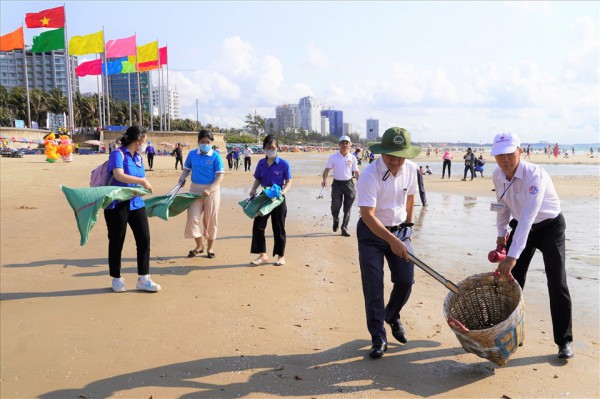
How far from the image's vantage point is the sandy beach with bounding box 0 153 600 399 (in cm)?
356

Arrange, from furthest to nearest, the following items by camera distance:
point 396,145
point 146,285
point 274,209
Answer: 1. point 274,209
2. point 146,285
3. point 396,145

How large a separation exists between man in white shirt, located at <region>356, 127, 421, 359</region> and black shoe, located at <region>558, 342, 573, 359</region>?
1.35 meters

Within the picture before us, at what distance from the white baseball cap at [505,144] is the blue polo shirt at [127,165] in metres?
3.80

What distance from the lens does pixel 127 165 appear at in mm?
5496

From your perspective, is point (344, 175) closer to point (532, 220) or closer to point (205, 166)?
point (205, 166)

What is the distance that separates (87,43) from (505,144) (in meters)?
42.8

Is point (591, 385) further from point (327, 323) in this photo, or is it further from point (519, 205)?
point (327, 323)

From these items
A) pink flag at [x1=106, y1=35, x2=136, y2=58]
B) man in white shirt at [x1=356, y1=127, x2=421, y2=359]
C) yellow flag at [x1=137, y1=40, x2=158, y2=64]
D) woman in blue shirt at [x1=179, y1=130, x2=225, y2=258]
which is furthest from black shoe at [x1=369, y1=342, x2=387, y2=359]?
yellow flag at [x1=137, y1=40, x2=158, y2=64]

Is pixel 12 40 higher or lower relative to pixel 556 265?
higher

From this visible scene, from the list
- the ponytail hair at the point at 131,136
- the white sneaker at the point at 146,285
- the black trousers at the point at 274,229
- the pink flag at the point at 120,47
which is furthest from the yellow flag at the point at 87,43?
the white sneaker at the point at 146,285

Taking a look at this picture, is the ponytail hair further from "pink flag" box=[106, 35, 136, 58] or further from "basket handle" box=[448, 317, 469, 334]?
"pink flag" box=[106, 35, 136, 58]

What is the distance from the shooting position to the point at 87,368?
12.5 ft

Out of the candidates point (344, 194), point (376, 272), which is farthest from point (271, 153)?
point (376, 272)

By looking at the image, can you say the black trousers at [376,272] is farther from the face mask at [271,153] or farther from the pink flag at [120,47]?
the pink flag at [120,47]
